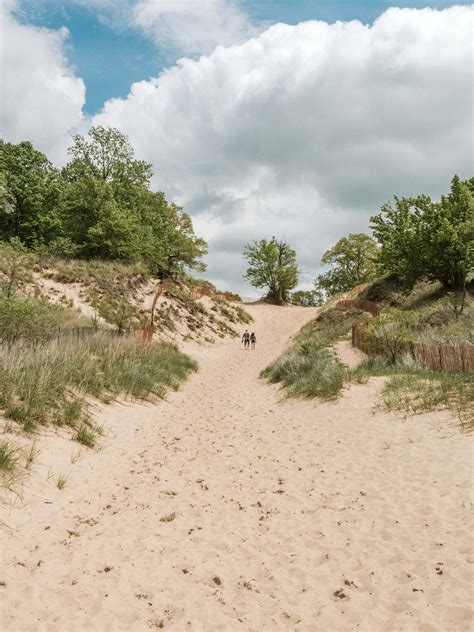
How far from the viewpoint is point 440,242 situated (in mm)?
29594

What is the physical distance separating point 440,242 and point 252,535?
2970 cm

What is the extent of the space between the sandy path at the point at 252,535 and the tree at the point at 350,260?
54.6 m

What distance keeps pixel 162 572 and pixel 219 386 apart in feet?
46.1

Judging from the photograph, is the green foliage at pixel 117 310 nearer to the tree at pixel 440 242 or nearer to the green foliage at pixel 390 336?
the green foliage at pixel 390 336

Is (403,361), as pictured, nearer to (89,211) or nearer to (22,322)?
(22,322)

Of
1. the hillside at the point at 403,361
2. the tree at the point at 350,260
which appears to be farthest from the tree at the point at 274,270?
the hillside at the point at 403,361

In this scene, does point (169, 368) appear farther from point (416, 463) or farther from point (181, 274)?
point (181, 274)

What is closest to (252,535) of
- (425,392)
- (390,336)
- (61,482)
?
(61,482)

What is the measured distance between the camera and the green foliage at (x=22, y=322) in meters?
14.3

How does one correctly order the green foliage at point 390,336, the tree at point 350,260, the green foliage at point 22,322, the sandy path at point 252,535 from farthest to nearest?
1. the tree at point 350,260
2. the green foliage at point 390,336
3. the green foliage at point 22,322
4. the sandy path at point 252,535

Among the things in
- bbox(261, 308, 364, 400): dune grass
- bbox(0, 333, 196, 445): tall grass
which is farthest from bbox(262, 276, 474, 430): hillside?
bbox(0, 333, 196, 445): tall grass

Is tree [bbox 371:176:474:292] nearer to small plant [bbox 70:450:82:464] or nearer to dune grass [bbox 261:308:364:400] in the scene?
dune grass [bbox 261:308:364:400]

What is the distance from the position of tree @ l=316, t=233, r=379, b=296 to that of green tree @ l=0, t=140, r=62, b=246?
42912mm

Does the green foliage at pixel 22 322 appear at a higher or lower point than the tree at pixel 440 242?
lower
